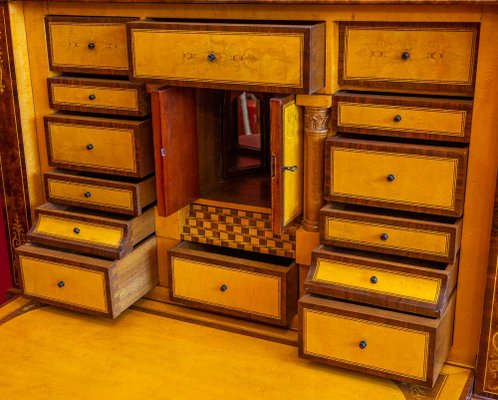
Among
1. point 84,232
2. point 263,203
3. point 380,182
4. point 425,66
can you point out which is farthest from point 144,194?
point 425,66

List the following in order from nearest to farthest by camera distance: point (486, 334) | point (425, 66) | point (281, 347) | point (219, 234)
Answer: point (425, 66), point (486, 334), point (281, 347), point (219, 234)

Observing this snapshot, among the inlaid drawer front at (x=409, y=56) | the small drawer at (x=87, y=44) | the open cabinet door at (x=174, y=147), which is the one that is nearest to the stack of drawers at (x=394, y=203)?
the inlaid drawer front at (x=409, y=56)

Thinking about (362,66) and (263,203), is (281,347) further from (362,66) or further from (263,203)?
(362,66)

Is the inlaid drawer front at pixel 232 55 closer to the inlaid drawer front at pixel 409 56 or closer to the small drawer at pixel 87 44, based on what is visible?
the inlaid drawer front at pixel 409 56

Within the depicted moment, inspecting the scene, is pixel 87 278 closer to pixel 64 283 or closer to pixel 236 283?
pixel 64 283

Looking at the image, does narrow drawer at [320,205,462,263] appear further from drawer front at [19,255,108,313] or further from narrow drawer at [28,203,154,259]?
drawer front at [19,255,108,313]

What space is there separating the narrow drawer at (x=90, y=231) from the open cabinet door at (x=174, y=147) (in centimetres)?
19

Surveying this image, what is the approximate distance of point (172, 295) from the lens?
282cm

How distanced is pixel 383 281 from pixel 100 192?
3.64 ft

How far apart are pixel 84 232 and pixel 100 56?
25.6 inches

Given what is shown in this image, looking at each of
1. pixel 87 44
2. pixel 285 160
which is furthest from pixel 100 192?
pixel 285 160

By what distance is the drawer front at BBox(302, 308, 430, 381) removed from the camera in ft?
7.45

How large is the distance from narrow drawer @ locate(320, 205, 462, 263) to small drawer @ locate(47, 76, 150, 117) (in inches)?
30.4

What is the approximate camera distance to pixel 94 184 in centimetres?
279
